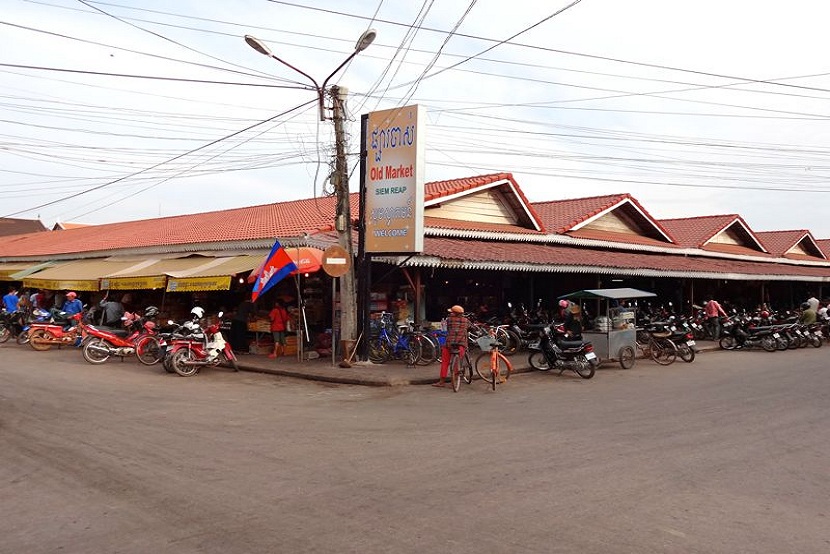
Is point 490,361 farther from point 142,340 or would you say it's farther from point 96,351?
point 96,351

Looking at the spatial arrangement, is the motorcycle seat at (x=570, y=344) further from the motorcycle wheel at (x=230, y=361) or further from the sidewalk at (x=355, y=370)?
the motorcycle wheel at (x=230, y=361)

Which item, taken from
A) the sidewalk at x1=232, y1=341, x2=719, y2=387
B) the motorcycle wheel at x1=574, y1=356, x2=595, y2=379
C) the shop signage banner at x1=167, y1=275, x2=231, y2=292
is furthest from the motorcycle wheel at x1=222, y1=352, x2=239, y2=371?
the motorcycle wheel at x1=574, y1=356, x2=595, y2=379

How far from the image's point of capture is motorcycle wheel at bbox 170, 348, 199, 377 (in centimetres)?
1303

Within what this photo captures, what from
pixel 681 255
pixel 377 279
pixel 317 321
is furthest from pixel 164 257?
pixel 681 255

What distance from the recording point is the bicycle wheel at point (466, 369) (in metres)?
11.7

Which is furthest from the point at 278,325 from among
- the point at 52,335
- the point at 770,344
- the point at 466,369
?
the point at 770,344

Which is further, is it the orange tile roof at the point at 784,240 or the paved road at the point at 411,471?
the orange tile roof at the point at 784,240

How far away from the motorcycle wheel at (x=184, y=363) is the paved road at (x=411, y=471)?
2091 mm

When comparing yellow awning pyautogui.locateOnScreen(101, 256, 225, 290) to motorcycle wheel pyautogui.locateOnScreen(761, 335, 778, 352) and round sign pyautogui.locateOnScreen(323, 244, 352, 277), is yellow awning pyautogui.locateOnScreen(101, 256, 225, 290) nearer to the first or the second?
round sign pyautogui.locateOnScreen(323, 244, 352, 277)

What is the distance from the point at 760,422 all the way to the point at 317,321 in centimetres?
1126

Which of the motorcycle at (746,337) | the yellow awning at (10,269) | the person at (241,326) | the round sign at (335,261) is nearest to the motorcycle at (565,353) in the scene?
the round sign at (335,261)

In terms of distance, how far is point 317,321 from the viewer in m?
16.9

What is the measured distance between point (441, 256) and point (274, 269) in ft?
12.3

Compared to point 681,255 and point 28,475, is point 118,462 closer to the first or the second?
point 28,475
